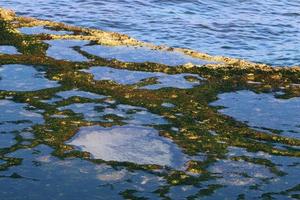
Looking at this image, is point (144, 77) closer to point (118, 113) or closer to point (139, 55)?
point (139, 55)

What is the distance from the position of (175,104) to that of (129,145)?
2.84 metres

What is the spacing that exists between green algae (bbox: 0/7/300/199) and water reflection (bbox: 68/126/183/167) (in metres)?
0.21

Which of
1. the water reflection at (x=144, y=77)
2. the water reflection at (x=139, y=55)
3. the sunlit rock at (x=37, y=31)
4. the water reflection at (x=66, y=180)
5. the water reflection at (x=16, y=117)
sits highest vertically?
the sunlit rock at (x=37, y=31)

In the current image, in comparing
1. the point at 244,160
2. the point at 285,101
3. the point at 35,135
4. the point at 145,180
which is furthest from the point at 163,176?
the point at 285,101

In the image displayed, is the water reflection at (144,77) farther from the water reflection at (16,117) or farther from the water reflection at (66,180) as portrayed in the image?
the water reflection at (66,180)

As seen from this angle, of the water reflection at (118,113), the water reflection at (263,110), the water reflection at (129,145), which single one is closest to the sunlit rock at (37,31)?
the water reflection at (118,113)

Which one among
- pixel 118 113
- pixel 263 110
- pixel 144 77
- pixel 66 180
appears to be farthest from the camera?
pixel 144 77

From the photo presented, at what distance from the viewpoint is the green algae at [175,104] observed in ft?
32.9

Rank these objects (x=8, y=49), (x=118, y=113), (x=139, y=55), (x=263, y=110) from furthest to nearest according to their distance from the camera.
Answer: (x=139, y=55)
(x=8, y=49)
(x=263, y=110)
(x=118, y=113)

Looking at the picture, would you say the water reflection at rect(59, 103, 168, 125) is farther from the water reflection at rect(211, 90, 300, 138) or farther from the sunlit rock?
the sunlit rock

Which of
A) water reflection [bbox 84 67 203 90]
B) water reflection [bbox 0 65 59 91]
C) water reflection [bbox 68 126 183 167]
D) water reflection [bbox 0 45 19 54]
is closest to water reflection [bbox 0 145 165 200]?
water reflection [bbox 68 126 183 167]

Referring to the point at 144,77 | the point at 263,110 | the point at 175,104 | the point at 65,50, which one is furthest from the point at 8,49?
the point at 263,110

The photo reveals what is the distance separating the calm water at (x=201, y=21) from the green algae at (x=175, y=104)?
274 inches

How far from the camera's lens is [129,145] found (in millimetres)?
10711
